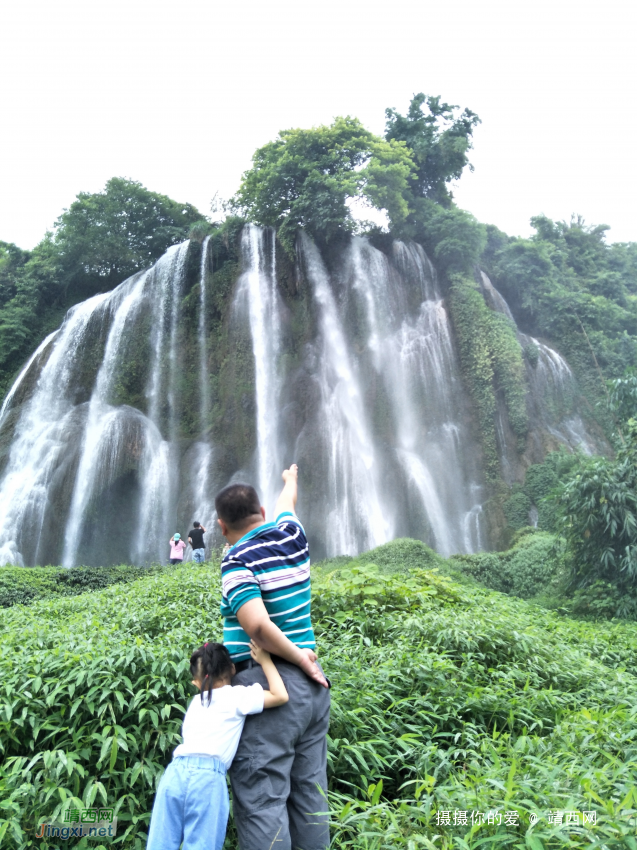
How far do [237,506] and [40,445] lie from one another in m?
18.4

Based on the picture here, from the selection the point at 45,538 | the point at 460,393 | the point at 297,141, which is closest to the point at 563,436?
the point at 460,393

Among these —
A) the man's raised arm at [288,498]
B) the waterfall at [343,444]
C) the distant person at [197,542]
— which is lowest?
the man's raised arm at [288,498]

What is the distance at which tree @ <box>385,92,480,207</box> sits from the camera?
2411 cm

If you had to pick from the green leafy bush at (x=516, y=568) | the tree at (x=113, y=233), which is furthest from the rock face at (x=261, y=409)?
the tree at (x=113, y=233)

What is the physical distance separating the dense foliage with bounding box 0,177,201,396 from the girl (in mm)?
25171

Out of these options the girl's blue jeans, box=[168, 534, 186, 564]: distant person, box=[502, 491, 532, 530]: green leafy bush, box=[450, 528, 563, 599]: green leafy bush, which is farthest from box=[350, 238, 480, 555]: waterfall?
the girl's blue jeans

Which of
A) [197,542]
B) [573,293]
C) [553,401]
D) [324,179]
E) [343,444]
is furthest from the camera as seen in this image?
[573,293]

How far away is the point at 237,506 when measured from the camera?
254 centimetres

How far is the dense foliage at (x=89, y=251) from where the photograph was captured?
83.3 ft

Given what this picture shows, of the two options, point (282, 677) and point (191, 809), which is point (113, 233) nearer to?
point (282, 677)

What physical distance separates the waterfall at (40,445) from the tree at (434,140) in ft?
41.9

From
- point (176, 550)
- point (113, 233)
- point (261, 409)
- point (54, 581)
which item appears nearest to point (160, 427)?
point (261, 409)

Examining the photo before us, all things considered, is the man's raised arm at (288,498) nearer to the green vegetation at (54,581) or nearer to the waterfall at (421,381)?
the green vegetation at (54,581)

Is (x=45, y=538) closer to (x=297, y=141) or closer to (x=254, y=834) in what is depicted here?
(x=297, y=141)
